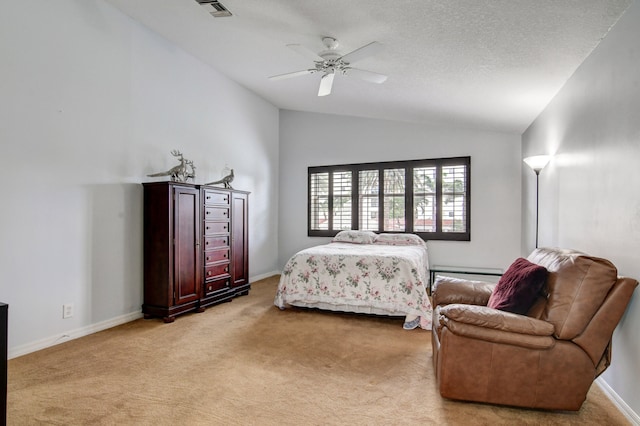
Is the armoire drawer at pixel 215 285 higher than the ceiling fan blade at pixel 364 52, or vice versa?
the ceiling fan blade at pixel 364 52

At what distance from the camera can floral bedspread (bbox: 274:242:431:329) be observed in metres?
3.68

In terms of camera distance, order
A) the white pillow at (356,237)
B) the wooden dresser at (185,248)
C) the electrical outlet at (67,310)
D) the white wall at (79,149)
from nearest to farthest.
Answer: the white wall at (79,149), the electrical outlet at (67,310), the wooden dresser at (185,248), the white pillow at (356,237)

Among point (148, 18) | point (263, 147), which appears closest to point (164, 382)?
point (148, 18)

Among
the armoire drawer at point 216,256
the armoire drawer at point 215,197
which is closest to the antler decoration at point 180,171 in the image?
the armoire drawer at point 215,197

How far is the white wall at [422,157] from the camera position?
5301mm

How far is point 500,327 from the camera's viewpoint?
6.50 ft

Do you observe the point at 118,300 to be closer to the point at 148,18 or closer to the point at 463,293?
the point at 148,18

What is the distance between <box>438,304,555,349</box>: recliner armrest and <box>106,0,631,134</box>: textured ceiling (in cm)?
181

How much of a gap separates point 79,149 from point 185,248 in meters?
1.40

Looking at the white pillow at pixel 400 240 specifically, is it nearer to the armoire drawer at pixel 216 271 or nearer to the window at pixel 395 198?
the window at pixel 395 198

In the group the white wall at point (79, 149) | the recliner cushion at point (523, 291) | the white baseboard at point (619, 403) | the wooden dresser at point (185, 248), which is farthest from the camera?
the wooden dresser at point (185, 248)

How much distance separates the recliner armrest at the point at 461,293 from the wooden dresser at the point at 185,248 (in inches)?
105

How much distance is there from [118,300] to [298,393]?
8.10 ft

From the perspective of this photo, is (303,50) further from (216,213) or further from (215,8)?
(216,213)
